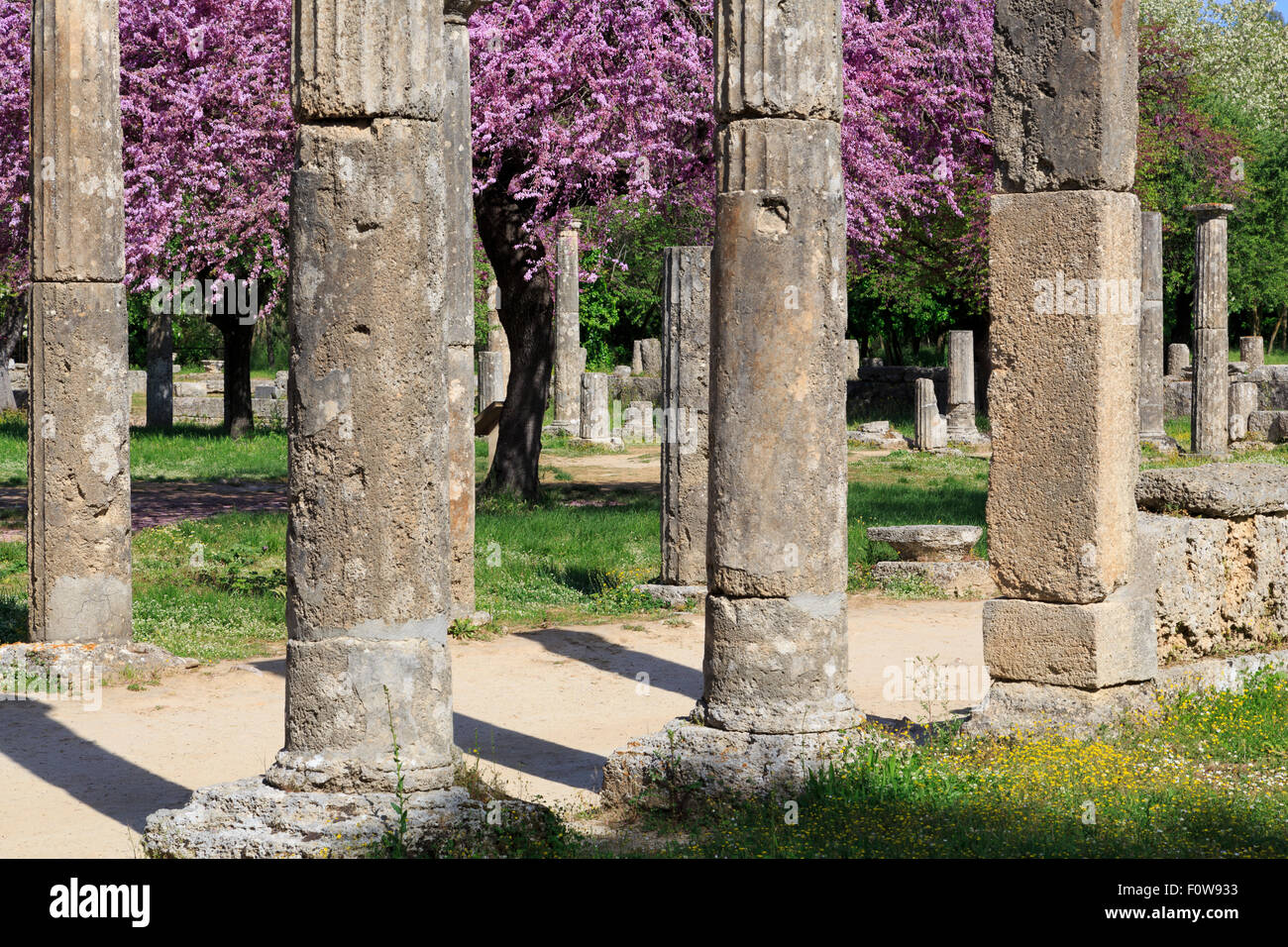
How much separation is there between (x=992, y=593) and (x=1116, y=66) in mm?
6590

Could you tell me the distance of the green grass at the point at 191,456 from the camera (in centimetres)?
2117

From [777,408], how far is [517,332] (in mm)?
10617

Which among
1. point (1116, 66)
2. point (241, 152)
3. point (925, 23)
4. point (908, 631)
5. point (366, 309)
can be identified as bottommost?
point (908, 631)

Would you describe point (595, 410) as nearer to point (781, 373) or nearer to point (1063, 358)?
point (1063, 358)

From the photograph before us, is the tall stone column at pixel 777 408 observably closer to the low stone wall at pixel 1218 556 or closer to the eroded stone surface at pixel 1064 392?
the eroded stone surface at pixel 1064 392

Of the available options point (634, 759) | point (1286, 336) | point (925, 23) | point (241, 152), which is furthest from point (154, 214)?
point (1286, 336)

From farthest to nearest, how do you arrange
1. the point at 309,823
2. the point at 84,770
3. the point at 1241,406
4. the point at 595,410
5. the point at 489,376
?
the point at 489,376, the point at 595,410, the point at 1241,406, the point at 84,770, the point at 309,823

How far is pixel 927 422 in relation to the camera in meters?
27.2

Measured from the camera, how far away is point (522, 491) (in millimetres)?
17672

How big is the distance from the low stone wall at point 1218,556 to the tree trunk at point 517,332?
8998 mm

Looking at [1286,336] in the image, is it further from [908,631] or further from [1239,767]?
[1239,767]

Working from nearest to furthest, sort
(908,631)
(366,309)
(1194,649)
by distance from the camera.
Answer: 1. (366,309)
2. (1194,649)
3. (908,631)

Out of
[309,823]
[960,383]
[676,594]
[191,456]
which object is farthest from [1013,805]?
[960,383]

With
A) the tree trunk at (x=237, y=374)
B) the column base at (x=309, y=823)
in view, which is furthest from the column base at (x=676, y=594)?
the tree trunk at (x=237, y=374)
